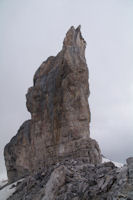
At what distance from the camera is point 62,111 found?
94.9 feet

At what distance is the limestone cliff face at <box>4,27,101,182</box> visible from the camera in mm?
27314

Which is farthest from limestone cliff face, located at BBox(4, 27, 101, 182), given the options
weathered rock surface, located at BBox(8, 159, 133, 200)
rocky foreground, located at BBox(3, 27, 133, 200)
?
weathered rock surface, located at BBox(8, 159, 133, 200)

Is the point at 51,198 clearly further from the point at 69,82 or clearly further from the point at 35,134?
the point at 35,134

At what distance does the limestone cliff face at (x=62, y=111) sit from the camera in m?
27.3

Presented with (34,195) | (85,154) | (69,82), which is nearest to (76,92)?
(69,82)

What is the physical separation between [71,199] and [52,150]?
56.0 ft

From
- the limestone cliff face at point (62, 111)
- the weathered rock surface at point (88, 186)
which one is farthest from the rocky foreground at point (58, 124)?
the weathered rock surface at point (88, 186)

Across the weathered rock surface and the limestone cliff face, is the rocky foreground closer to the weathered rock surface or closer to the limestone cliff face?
the limestone cliff face

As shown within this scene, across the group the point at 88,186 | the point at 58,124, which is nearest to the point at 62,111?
the point at 58,124

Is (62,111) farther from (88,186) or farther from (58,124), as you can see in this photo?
(88,186)

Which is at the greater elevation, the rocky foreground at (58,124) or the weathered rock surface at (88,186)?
the rocky foreground at (58,124)

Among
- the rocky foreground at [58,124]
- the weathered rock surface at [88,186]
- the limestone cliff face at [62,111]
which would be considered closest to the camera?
the weathered rock surface at [88,186]

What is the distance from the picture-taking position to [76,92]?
29203 millimetres

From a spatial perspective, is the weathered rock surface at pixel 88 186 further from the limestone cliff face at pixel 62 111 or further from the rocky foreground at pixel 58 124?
the limestone cliff face at pixel 62 111
